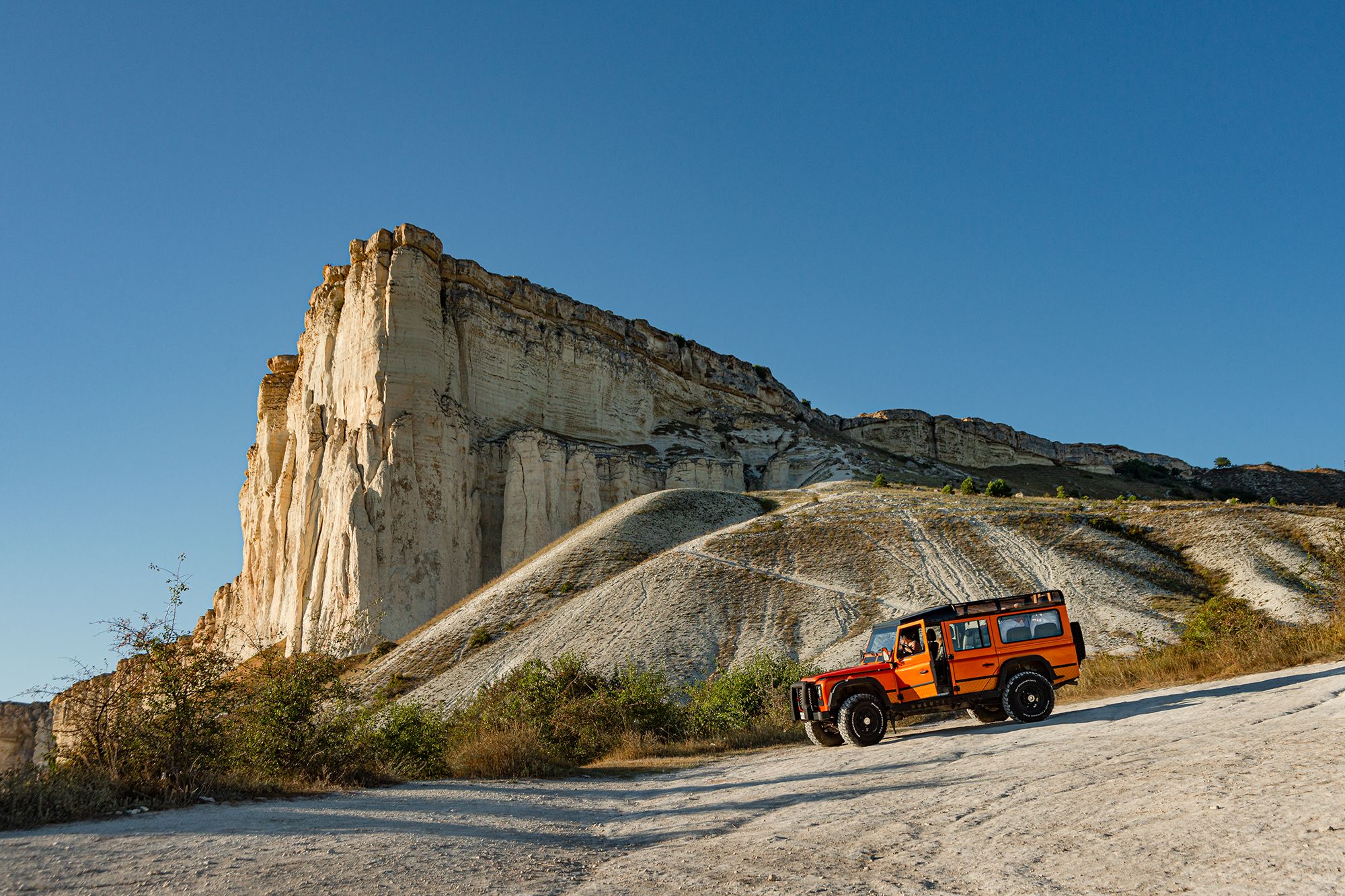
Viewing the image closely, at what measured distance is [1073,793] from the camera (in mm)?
8797

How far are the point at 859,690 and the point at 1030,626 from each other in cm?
353

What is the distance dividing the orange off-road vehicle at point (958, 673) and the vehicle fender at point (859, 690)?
13 mm

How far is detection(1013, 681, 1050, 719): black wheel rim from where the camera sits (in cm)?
1664

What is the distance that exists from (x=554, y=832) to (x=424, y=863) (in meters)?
2.18

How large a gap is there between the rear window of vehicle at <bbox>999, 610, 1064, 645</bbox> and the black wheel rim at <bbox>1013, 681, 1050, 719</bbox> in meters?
0.85

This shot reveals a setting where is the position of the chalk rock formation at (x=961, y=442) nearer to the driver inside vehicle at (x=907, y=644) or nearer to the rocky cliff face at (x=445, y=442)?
the rocky cliff face at (x=445, y=442)

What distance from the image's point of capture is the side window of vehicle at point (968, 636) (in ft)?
55.2

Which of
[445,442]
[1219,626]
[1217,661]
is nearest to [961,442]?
[445,442]

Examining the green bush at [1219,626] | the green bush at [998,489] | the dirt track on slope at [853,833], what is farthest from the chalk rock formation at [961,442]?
the dirt track on slope at [853,833]

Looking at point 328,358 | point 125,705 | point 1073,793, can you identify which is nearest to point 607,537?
point 328,358

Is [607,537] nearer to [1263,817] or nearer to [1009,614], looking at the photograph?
[1009,614]

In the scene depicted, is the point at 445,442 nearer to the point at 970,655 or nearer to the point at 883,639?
the point at 883,639

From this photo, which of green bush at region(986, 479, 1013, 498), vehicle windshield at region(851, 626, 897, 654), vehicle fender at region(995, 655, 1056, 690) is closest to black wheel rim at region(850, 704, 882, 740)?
vehicle windshield at region(851, 626, 897, 654)

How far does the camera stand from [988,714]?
58.4 ft
